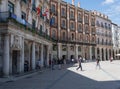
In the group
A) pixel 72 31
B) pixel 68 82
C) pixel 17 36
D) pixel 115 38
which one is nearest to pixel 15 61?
pixel 17 36

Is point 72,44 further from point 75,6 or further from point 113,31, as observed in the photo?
point 113,31

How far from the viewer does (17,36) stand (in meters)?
23.2

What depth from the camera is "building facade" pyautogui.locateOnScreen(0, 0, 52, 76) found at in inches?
795

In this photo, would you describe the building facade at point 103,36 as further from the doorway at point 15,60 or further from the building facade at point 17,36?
the doorway at point 15,60

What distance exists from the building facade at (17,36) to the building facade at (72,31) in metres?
21.4

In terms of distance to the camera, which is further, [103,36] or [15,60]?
[103,36]

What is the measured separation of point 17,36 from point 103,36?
183 feet

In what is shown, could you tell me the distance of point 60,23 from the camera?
57781 millimetres

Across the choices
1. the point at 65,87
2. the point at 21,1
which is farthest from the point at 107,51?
the point at 65,87

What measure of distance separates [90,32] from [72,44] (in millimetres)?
11070

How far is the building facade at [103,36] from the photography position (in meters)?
72.6

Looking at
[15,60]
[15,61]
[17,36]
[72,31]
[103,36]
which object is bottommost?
[15,61]

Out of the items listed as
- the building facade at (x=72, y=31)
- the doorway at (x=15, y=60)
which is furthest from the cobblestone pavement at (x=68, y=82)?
the building facade at (x=72, y=31)

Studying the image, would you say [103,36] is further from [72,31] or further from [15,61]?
[15,61]
